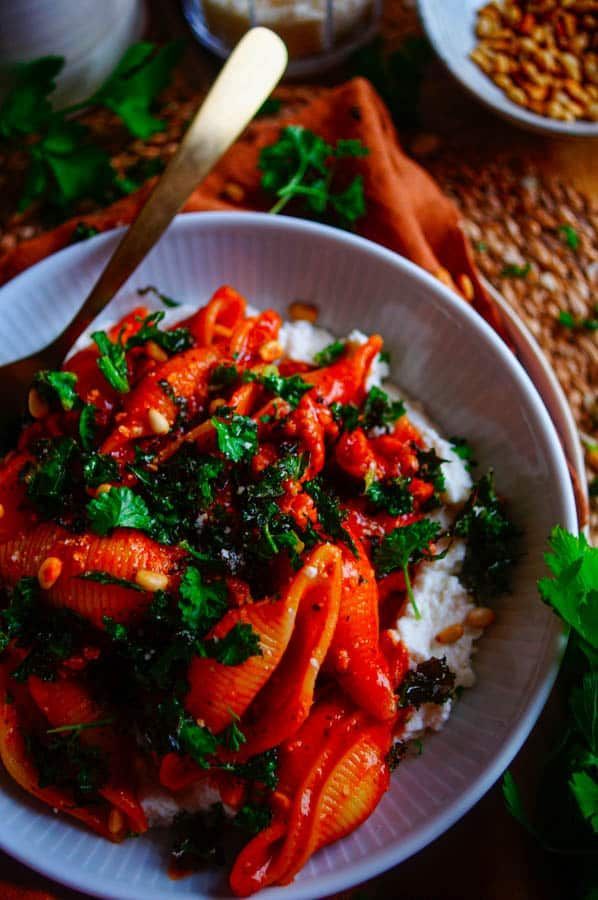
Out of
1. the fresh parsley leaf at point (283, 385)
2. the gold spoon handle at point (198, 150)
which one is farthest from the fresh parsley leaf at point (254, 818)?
the gold spoon handle at point (198, 150)

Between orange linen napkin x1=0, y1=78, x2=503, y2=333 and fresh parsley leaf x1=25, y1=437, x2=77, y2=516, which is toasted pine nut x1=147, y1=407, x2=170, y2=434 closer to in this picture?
fresh parsley leaf x1=25, y1=437, x2=77, y2=516

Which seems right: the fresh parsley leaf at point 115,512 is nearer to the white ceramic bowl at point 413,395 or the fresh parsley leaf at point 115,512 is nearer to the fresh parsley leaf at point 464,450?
the white ceramic bowl at point 413,395

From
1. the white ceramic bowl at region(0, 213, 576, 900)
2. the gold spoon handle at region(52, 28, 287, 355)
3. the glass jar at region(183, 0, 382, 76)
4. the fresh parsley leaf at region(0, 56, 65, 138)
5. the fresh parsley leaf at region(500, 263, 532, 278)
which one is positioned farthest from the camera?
the glass jar at region(183, 0, 382, 76)

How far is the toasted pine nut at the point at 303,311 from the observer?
14.2 feet

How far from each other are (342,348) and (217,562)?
1311 millimetres

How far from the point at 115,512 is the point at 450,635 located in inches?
57.0

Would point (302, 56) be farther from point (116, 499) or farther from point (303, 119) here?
point (116, 499)

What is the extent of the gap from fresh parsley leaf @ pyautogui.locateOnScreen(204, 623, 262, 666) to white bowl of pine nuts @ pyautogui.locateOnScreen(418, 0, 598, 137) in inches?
133

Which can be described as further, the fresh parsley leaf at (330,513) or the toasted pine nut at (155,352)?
the toasted pine nut at (155,352)

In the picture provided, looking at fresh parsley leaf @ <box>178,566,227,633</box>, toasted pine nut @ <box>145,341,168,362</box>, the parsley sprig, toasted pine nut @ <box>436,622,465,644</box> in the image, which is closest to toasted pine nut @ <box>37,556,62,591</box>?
fresh parsley leaf @ <box>178,566,227,633</box>

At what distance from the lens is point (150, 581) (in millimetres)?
3070

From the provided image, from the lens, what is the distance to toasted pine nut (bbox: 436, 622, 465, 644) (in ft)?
11.4

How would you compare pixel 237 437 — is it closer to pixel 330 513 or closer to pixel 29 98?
pixel 330 513

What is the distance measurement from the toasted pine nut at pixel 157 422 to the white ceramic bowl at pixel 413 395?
1054 mm
